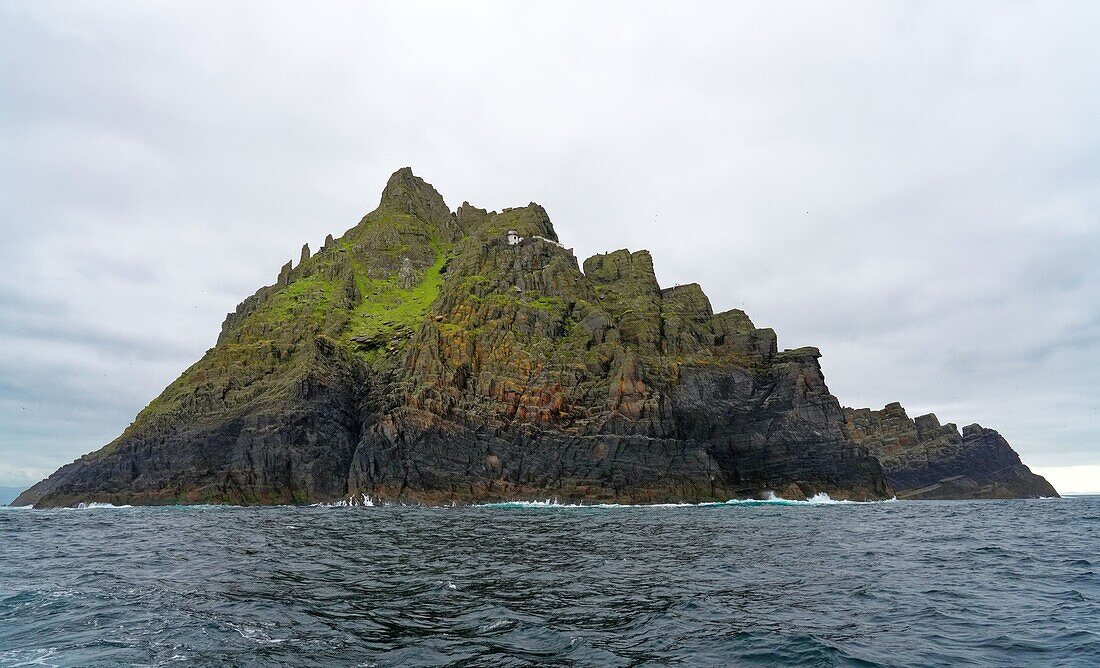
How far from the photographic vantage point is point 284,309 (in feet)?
500

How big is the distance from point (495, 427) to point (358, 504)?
2667 centimetres

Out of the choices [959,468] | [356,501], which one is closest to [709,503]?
[356,501]

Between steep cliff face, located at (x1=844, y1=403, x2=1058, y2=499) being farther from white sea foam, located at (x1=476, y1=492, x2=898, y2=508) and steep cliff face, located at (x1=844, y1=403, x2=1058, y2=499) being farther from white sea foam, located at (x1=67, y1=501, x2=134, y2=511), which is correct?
white sea foam, located at (x1=67, y1=501, x2=134, y2=511)

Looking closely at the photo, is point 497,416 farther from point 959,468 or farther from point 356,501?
point 959,468

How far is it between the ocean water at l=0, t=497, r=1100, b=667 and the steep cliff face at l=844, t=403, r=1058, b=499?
12935 cm

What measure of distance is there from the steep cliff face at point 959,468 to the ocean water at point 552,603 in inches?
5093

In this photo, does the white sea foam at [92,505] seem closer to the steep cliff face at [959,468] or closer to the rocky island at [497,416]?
the rocky island at [497,416]

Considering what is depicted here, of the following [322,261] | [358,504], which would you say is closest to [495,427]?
[358,504]

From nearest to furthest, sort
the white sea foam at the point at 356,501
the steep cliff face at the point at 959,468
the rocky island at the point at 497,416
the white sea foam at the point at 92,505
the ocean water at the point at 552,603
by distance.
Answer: the ocean water at the point at 552,603, the white sea foam at the point at 356,501, the rocky island at the point at 497,416, the white sea foam at the point at 92,505, the steep cliff face at the point at 959,468

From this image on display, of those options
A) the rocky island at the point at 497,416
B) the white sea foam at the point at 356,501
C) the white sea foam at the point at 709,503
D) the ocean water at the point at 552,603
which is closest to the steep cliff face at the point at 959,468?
the rocky island at the point at 497,416

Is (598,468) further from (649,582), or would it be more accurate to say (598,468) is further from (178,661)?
(178,661)

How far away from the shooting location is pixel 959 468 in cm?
14762

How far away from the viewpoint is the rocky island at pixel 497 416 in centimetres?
A: 10375

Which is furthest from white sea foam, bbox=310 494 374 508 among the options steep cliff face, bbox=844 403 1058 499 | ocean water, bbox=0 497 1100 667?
steep cliff face, bbox=844 403 1058 499
